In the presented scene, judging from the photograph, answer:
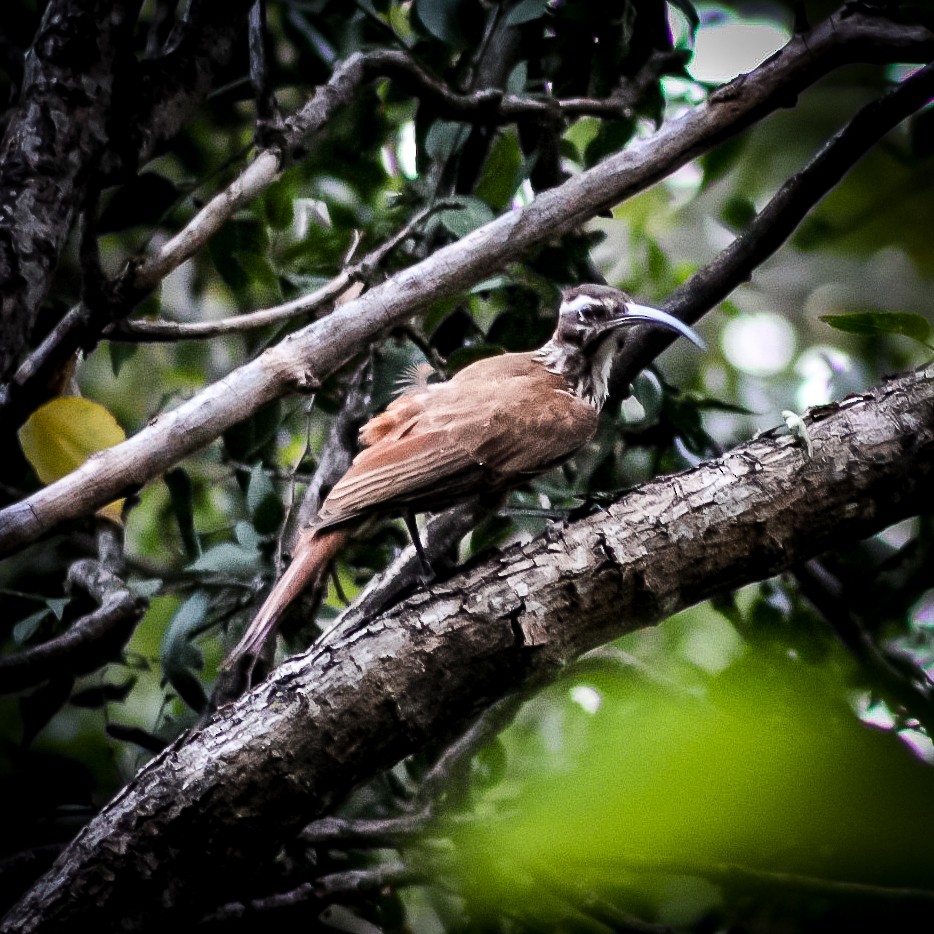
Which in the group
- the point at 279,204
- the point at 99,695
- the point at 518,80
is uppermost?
the point at 518,80

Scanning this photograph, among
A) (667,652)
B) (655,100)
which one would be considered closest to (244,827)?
(667,652)

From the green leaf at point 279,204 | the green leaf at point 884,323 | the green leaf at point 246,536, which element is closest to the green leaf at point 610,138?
the green leaf at point 279,204

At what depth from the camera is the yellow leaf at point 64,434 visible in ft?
9.49

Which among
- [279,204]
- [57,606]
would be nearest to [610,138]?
[279,204]

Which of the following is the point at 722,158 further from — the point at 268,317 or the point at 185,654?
the point at 185,654

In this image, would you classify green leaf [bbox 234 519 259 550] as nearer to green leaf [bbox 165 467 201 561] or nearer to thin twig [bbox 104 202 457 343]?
green leaf [bbox 165 467 201 561]

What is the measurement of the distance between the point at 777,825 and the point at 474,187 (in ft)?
9.92

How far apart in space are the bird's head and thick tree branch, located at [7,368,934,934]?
1004mm

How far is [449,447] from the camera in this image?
2646 mm

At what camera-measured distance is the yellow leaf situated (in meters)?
2.89

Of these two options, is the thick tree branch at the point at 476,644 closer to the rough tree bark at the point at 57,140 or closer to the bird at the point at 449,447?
the bird at the point at 449,447

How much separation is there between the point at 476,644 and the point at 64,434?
59.5 inches

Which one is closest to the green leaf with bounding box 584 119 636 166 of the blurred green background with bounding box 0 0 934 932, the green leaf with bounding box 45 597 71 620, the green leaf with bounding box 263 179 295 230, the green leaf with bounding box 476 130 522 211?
the blurred green background with bounding box 0 0 934 932

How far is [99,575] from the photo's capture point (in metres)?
2.96
